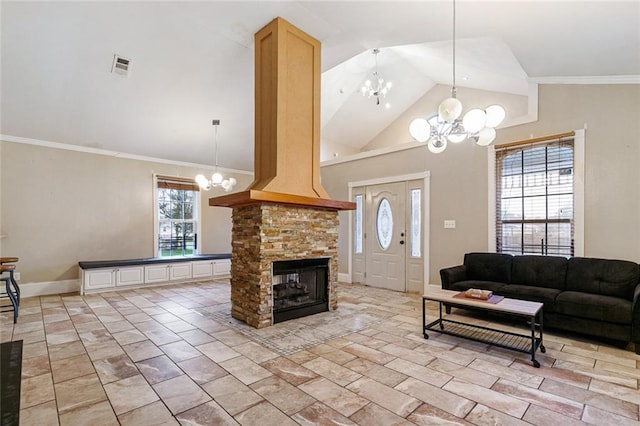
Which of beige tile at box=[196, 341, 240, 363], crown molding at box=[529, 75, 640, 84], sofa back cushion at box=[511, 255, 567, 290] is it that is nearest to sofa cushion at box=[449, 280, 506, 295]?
sofa back cushion at box=[511, 255, 567, 290]

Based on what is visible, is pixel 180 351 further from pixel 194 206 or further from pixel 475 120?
pixel 194 206

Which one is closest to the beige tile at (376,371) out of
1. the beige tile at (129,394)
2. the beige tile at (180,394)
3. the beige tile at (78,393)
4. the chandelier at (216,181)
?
the beige tile at (180,394)

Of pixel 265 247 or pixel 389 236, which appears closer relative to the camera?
pixel 265 247

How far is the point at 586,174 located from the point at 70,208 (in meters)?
8.14

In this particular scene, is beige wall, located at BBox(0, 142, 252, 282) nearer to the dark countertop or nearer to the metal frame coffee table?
the dark countertop

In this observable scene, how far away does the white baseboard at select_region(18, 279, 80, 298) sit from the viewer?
5277mm

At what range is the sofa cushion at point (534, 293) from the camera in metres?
3.51

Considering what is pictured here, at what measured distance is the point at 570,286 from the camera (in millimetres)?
3805

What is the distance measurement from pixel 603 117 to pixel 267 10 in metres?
4.35

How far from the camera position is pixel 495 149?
189 inches

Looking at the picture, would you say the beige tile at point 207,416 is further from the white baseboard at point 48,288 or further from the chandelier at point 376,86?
the chandelier at point 376,86

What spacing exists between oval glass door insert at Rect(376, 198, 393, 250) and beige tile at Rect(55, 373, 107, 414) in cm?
478

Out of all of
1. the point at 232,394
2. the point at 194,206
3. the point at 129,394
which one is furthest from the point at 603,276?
the point at 194,206

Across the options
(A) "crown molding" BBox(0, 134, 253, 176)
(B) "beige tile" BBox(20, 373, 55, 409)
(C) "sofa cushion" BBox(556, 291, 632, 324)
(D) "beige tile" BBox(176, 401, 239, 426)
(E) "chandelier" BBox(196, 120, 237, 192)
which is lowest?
(B) "beige tile" BBox(20, 373, 55, 409)
